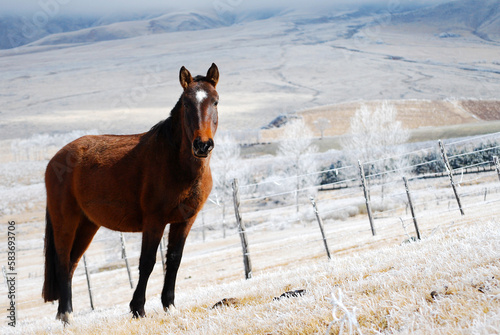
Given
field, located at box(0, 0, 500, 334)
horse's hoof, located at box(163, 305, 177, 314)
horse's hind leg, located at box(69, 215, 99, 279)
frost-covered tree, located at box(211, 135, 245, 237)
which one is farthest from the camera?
frost-covered tree, located at box(211, 135, 245, 237)

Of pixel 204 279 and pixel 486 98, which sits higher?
pixel 204 279

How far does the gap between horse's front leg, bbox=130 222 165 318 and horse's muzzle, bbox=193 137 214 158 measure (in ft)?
3.55

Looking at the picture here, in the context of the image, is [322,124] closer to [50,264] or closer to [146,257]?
[50,264]

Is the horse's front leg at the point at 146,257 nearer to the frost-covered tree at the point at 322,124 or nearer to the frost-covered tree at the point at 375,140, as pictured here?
the frost-covered tree at the point at 375,140

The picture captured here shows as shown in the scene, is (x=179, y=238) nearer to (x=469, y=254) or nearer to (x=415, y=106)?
(x=469, y=254)

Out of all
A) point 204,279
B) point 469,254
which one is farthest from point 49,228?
point 204,279

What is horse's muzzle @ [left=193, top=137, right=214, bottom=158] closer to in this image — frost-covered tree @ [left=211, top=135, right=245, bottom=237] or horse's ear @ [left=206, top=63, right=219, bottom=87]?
horse's ear @ [left=206, top=63, right=219, bottom=87]

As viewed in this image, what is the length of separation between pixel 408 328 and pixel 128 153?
4.01 m

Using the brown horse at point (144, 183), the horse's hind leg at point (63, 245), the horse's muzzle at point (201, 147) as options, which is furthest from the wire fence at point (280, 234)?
the horse's hind leg at point (63, 245)

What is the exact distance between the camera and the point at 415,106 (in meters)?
116

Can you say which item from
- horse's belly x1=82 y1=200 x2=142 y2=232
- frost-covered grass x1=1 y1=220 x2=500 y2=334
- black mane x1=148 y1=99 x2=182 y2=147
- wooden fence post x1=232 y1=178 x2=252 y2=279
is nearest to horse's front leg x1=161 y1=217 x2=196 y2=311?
horse's belly x1=82 y1=200 x2=142 y2=232

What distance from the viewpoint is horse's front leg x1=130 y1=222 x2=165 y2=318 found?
16.8ft

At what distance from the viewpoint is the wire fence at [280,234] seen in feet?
48.2

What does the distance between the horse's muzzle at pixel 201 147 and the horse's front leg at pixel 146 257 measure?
1.08 meters
